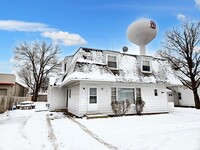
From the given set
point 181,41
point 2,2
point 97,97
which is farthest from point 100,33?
point 181,41

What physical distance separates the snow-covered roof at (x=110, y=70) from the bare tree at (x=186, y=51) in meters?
3.97

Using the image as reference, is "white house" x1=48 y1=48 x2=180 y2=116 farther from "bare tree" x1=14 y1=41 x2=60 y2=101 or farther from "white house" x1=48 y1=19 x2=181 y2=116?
"bare tree" x1=14 y1=41 x2=60 y2=101

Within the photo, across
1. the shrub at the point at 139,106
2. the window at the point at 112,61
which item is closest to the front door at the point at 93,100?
the window at the point at 112,61

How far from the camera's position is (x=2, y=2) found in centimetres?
880

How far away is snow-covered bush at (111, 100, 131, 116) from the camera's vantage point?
11.1 m

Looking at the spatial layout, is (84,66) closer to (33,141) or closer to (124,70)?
(124,70)

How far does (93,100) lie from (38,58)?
24191mm

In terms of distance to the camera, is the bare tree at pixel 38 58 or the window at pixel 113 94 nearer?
the window at pixel 113 94

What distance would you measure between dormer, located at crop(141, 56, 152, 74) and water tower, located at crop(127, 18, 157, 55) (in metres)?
4.05

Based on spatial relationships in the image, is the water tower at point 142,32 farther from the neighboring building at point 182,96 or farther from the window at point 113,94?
the neighboring building at point 182,96

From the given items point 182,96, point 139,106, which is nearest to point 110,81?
point 139,106

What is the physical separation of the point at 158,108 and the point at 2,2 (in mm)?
13830

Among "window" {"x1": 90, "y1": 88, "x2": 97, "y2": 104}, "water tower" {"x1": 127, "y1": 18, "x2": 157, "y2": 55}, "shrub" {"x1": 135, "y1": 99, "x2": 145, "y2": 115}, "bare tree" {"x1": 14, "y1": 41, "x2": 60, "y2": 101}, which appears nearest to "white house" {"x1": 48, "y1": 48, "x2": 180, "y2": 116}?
"window" {"x1": 90, "y1": 88, "x2": 97, "y2": 104}

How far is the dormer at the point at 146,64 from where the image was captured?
13.6m
